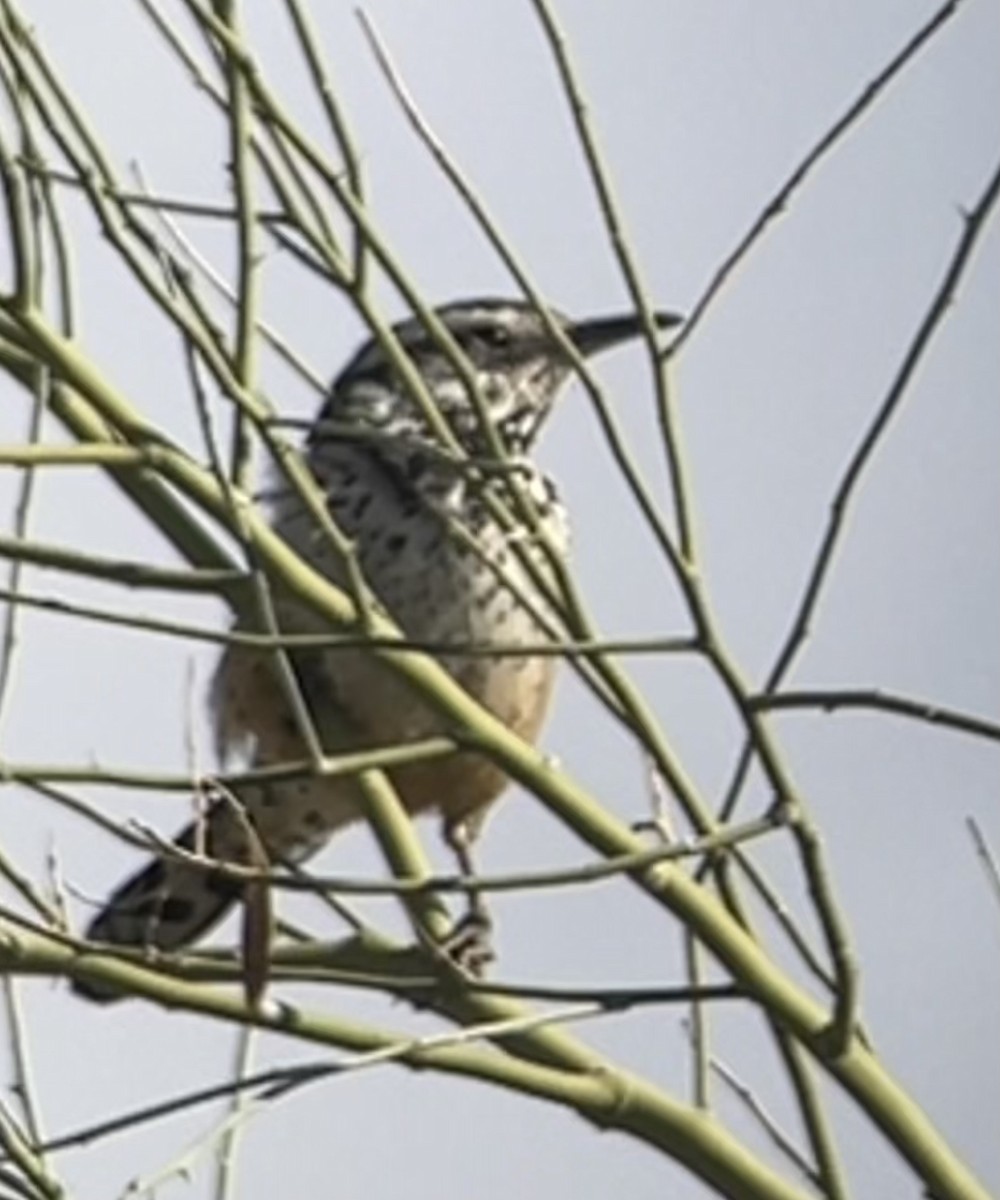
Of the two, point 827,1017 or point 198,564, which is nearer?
point 827,1017

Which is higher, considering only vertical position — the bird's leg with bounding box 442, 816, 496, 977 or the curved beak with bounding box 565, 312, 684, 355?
the curved beak with bounding box 565, 312, 684, 355

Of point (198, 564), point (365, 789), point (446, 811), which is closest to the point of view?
point (198, 564)

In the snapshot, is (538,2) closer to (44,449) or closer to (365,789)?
(44,449)

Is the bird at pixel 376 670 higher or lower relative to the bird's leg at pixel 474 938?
higher

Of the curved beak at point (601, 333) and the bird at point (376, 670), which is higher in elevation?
the curved beak at point (601, 333)

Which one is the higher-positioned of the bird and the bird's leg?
the bird

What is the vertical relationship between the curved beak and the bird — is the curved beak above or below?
above

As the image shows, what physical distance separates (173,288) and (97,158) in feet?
0.64

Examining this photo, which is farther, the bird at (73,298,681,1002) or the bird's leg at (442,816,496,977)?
the bird at (73,298,681,1002)

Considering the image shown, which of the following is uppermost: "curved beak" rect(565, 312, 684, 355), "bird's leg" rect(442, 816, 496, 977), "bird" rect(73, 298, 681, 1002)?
"curved beak" rect(565, 312, 684, 355)

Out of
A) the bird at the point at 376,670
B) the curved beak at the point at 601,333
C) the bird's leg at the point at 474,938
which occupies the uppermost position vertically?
the curved beak at the point at 601,333

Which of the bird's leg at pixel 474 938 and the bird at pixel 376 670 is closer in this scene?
the bird's leg at pixel 474 938

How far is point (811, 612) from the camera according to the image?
10.3ft

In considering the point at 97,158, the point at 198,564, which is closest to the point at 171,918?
the point at 198,564
